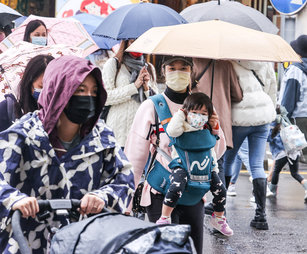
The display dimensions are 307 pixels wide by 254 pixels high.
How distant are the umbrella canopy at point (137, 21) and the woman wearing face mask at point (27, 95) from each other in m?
2.32

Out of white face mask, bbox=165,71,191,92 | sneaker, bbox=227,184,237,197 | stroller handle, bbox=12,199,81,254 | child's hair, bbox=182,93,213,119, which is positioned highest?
stroller handle, bbox=12,199,81,254

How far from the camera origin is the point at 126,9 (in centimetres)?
731

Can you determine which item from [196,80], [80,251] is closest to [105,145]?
[80,251]

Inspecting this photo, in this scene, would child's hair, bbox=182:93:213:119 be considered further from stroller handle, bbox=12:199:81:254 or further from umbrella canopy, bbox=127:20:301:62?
stroller handle, bbox=12:199:81:254

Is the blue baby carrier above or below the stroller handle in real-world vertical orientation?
below

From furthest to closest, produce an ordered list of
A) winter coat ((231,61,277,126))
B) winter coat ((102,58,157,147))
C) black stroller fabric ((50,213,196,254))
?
winter coat ((102,58,157,147))
winter coat ((231,61,277,126))
black stroller fabric ((50,213,196,254))

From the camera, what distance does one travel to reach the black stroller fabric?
2.44 meters

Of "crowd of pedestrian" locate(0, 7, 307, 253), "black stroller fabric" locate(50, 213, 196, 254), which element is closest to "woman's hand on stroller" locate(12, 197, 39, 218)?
"crowd of pedestrian" locate(0, 7, 307, 253)

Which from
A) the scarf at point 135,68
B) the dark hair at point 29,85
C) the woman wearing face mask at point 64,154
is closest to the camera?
the woman wearing face mask at point 64,154

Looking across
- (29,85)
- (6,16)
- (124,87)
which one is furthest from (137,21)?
(6,16)

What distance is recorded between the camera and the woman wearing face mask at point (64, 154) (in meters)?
3.18

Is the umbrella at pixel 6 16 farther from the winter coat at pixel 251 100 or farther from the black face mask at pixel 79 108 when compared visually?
the black face mask at pixel 79 108

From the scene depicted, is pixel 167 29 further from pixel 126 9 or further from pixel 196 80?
pixel 126 9

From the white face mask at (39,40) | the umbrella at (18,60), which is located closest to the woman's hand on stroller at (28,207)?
the umbrella at (18,60)
